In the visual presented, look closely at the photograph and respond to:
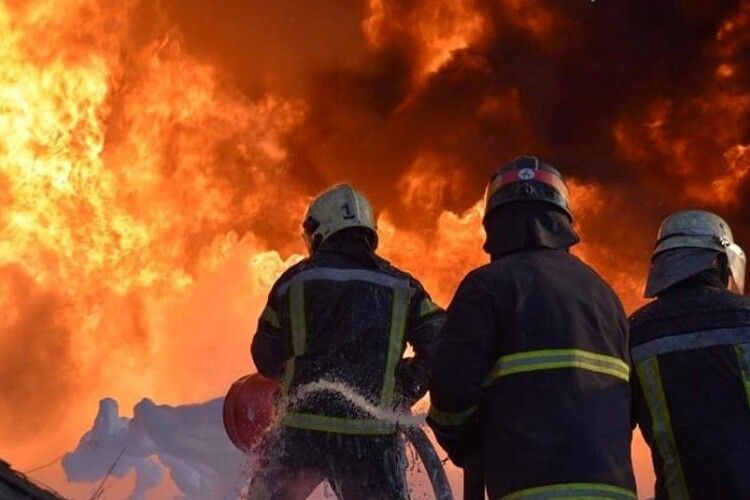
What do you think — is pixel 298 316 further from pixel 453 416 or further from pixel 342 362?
pixel 453 416


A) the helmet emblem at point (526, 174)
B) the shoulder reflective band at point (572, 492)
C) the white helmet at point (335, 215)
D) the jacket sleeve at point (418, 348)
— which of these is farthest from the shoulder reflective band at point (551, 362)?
the white helmet at point (335, 215)

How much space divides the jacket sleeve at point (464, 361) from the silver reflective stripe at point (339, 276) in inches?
62.4

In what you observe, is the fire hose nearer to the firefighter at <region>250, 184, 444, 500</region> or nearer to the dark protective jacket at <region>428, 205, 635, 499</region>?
the firefighter at <region>250, 184, 444, 500</region>

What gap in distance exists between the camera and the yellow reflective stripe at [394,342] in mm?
5172

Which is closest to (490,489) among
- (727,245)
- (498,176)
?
(498,176)

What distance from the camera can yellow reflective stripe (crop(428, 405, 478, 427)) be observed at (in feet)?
12.0

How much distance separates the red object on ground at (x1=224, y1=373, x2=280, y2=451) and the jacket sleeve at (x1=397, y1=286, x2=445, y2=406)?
1.22 metres

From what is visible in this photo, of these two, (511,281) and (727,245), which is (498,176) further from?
(727,245)

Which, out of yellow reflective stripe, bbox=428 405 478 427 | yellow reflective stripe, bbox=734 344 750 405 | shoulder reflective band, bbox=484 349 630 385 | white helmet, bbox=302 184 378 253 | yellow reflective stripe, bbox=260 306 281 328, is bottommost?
yellow reflective stripe, bbox=428 405 478 427

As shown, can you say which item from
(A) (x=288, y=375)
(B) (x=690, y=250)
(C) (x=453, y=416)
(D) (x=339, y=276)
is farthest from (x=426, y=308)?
(C) (x=453, y=416)

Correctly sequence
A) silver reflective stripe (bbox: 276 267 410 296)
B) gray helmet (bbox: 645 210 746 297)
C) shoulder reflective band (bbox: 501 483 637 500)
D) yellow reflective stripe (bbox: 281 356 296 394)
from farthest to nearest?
silver reflective stripe (bbox: 276 267 410 296), yellow reflective stripe (bbox: 281 356 296 394), gray helmet (bbox: 645 210 746 297), shoulder reflective band (bbox: 501 483 637 500)

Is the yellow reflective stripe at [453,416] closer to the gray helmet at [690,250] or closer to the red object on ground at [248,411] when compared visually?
the gray helmet at [690,250]

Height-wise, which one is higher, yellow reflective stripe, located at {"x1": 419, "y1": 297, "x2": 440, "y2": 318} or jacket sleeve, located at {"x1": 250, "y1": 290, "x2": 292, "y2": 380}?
yellow reflective stripe, located at {"x1": 419, "y1": 297, "x2": 440, "y2": 318}

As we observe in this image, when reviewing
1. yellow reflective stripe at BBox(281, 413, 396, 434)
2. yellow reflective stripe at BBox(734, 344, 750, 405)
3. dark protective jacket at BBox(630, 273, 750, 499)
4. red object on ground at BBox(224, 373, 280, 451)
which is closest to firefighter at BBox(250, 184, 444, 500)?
yellow reflective stripe at BBox(281, 413, 396, 434)
